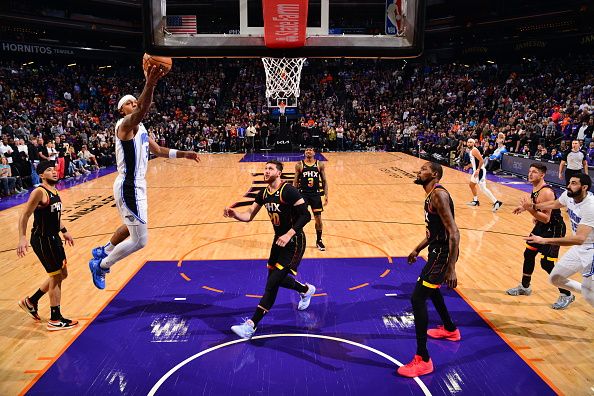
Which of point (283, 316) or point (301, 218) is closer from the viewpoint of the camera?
point (301, 218)

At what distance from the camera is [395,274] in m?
7.16

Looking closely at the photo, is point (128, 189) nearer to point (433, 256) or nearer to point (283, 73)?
point (433, 256)

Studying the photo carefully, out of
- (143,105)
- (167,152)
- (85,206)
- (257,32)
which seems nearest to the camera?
(143,105)

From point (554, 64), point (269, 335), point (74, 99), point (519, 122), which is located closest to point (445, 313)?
point (269, 335)

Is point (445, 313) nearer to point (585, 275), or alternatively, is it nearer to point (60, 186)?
point (585, 275)

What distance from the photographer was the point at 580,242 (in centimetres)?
484

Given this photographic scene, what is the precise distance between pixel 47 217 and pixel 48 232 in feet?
0.57

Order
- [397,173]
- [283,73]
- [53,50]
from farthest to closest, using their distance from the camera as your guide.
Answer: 1. [53,50]
2. [397,173]
3. [283,73]


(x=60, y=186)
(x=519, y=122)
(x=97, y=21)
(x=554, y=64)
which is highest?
(x=97, y=21)

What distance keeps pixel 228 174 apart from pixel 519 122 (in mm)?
13711

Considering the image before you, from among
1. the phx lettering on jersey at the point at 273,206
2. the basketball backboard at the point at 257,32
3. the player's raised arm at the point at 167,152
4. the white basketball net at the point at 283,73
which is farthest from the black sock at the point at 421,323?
the white basketball net at the point at 283,73

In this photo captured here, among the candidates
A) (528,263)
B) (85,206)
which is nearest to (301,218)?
(528,263)

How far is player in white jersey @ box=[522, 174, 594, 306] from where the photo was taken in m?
4.80

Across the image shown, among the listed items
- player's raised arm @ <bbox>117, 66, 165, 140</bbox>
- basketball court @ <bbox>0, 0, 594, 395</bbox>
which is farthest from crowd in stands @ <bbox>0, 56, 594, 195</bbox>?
player's raised arm @ <bbox>117, 66, 165, 140</bbox>
